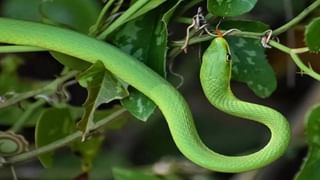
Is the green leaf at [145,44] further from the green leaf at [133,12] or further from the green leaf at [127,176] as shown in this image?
the green leaf at [127,176]

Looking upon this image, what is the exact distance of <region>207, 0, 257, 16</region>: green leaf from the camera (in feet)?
3.57

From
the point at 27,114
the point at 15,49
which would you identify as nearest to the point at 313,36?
the point at 15,49

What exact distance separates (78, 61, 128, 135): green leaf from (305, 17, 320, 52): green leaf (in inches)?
10.2

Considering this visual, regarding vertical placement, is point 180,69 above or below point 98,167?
above

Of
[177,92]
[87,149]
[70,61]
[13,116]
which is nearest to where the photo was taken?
[177,92]

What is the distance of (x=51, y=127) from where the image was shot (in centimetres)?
133

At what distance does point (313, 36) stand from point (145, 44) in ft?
0.81

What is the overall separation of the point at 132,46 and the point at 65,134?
25 centimetres

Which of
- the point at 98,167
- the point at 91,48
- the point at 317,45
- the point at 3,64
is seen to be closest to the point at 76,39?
the point at 91,48

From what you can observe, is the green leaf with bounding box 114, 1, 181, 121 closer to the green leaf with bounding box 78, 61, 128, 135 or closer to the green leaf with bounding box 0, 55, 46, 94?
the green leaf with bounding box 78, 61, 128, 135

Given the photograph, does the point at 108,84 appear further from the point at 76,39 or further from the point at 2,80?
the point at 2,80

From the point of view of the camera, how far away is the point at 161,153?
6.72 feet

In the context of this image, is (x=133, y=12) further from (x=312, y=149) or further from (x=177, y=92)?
(x=312, y=149)

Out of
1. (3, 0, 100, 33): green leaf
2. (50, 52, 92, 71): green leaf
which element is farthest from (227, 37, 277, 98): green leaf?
(3, 0, 100, 33): green leaf
